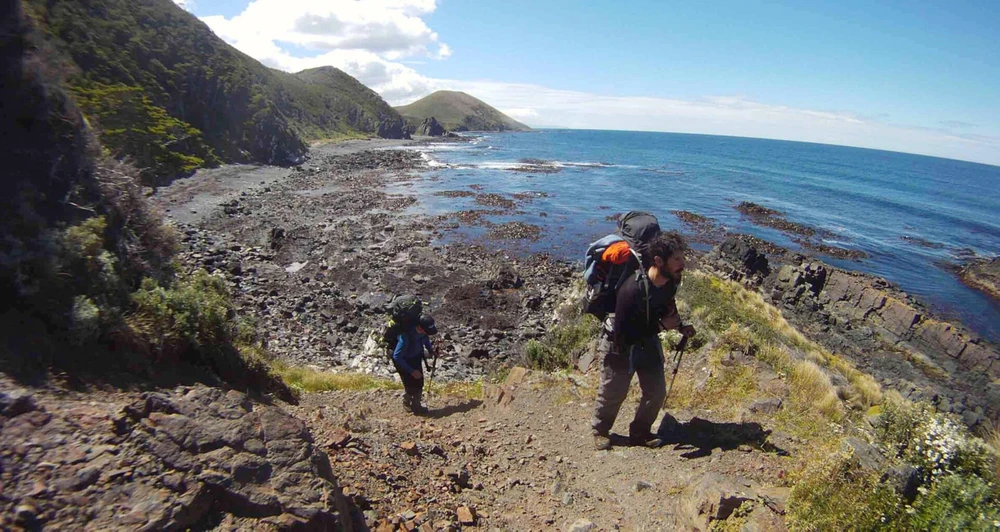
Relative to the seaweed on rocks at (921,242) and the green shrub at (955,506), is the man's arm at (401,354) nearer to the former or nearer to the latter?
the green shrub at (955,506)

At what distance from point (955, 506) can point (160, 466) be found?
4818mm

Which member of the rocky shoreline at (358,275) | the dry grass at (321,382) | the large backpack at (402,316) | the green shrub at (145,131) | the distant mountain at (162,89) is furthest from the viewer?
the distant mountain at (162,89)

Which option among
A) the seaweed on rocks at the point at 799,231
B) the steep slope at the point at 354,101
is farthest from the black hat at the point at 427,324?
the steep slope at the point at 354,101

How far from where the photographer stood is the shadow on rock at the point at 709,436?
5.23 m

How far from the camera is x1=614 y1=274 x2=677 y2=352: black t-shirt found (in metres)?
4.79

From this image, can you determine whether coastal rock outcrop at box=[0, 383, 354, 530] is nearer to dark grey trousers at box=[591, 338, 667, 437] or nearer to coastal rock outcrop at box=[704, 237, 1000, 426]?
dark grey trousers at box=[591, 338, 667, 437]

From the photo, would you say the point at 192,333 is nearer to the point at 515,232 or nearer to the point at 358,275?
the point at 358,275

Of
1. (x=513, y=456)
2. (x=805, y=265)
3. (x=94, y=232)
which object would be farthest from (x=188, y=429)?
(x=805, y=265)

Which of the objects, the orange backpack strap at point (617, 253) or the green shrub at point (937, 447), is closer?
the green shrub at point (937, 447)

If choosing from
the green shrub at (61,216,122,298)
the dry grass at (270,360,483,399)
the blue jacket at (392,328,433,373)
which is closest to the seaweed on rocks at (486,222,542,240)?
the dry grass at (270,360,483,399)

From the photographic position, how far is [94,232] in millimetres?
5188

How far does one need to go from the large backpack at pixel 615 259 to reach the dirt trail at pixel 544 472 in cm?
170

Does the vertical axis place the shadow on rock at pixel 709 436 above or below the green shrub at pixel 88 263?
below

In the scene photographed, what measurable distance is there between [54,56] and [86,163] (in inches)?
53.6
